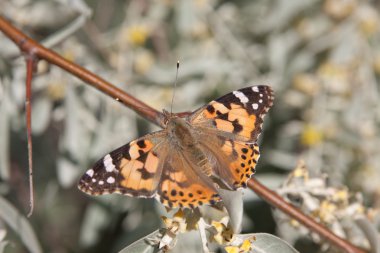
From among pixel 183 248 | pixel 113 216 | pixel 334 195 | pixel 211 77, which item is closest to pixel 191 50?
pixel 211 77

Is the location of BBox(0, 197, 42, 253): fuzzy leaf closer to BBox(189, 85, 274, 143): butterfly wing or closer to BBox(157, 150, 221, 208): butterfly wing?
BBox(157, 150, 221, 208): butterfly wing

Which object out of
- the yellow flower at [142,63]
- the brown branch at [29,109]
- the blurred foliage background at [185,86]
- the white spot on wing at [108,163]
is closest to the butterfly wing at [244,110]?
the white spot on wing at [108,163]

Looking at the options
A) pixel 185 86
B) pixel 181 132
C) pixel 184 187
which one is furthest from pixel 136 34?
pixel 184 187

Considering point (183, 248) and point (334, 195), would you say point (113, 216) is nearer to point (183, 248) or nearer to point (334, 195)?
point (183, 248)

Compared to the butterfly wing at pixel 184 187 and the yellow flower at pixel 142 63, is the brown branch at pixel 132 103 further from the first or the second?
the yellow flower at pixel 142 63

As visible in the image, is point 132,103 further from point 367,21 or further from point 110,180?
point 367,21
